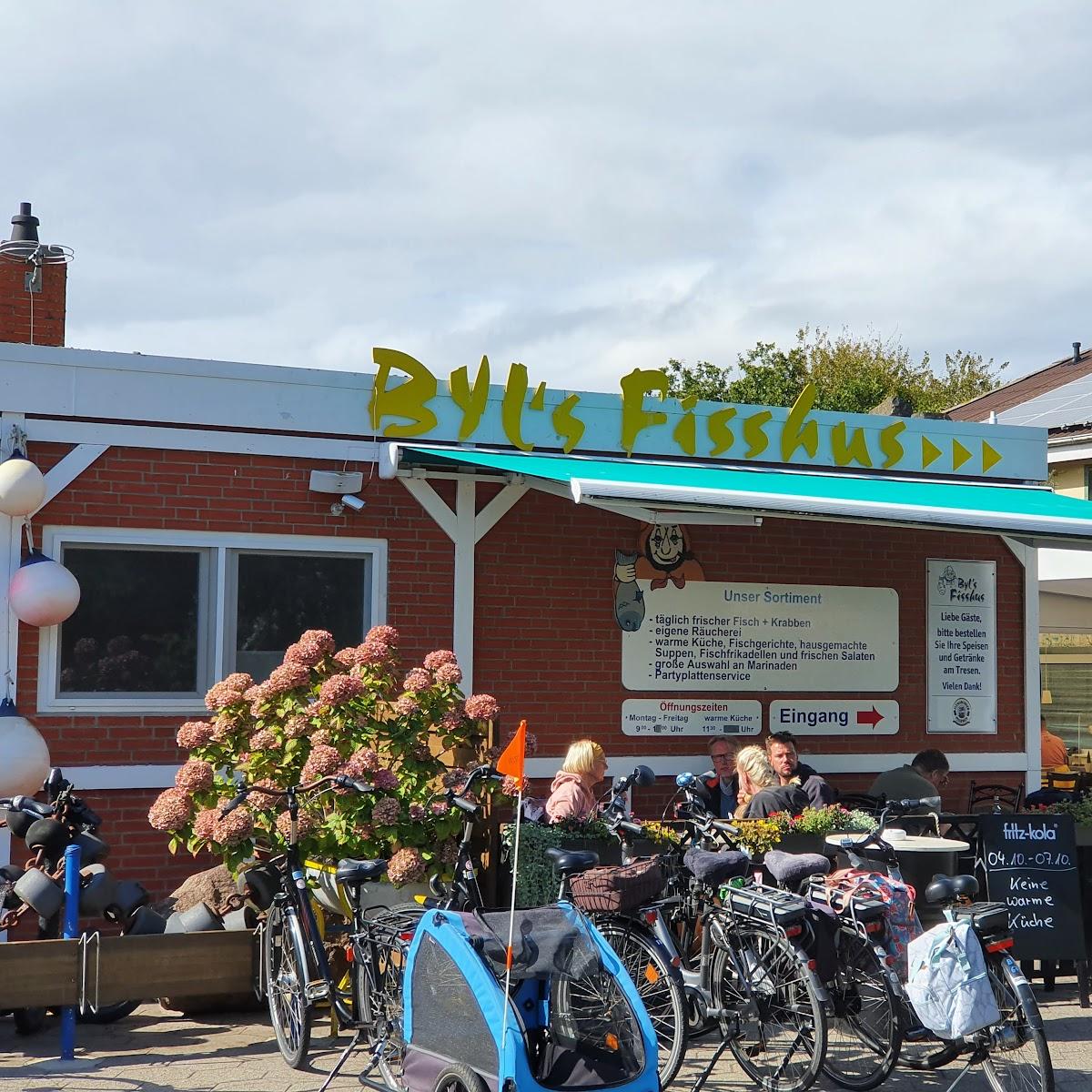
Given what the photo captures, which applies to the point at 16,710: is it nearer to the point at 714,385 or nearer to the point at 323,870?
the point at 323,870

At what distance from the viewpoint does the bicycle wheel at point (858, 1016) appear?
6512 millimetres

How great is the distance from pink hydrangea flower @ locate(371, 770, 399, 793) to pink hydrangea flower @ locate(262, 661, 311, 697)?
77 cm

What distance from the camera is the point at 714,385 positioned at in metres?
41.3

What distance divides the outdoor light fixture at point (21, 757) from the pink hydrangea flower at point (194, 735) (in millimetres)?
915

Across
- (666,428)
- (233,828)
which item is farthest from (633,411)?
(233,828)

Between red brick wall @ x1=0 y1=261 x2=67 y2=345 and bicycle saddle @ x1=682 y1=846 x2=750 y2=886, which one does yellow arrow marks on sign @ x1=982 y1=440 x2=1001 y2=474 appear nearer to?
bicycle saddle @ x1=682 y1=846 x2=750 y2=886

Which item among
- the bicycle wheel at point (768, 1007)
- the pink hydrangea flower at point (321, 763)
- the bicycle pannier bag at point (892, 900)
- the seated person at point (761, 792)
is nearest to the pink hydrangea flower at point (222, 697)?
the pink hydrangea flower at point (321, 763)

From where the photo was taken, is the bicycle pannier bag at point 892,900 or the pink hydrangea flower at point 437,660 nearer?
the bicycle pannier bag at point 892,900

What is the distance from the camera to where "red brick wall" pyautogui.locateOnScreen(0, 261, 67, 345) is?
10516 mm

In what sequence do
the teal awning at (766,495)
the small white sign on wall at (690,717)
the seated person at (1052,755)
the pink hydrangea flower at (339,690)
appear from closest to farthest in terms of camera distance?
1. the pink hydrangea flower at (339,690)
2. the teal awning at (766,495)
3. the small white sign on wall at (690,717)
4. the seated person at (1052,755)

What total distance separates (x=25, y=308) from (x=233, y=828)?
4.95 meters

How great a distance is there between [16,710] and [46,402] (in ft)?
6.07

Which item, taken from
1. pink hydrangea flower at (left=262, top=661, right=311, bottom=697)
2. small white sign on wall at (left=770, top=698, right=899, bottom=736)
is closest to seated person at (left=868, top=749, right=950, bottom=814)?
small white sign on wall at (left=770, top=698, right=899, bottom=736)

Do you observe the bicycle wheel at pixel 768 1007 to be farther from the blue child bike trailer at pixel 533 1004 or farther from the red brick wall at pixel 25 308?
the red brick wall at pixel 25 308
